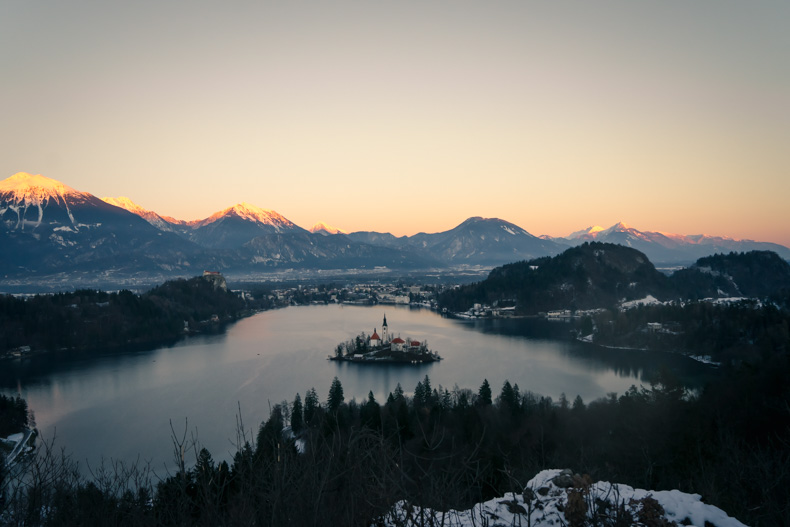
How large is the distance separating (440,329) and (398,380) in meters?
8.76

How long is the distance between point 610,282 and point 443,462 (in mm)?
26922

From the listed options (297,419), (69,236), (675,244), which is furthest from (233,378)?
(675,244)

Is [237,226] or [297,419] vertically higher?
[237,226]

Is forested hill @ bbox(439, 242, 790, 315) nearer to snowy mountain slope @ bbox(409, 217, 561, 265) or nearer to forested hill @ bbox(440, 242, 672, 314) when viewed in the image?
forested hill @ bbox(440, 242, 672, 314)

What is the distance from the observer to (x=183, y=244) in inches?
2591

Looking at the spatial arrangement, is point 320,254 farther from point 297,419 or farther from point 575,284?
point 297,419

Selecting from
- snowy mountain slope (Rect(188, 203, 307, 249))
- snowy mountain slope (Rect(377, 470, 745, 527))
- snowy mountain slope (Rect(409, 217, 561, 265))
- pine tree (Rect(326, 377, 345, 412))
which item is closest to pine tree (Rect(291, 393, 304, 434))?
pine tree (Rect(326, 377, 345, 412))

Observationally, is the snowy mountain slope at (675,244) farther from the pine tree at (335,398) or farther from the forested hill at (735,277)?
the pine tree at (335,398)

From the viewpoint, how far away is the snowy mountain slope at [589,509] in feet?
5.94

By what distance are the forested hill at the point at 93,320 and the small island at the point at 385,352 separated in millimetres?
7316

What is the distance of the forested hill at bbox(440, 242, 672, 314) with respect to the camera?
26328 millimetres

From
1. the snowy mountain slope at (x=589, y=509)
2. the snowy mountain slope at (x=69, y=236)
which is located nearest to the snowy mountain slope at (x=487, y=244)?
the snowy mountain slope at (x=69, y=236)

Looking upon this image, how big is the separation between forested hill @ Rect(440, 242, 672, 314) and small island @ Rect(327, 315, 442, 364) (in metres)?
12.3

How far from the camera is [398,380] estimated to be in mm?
11727
